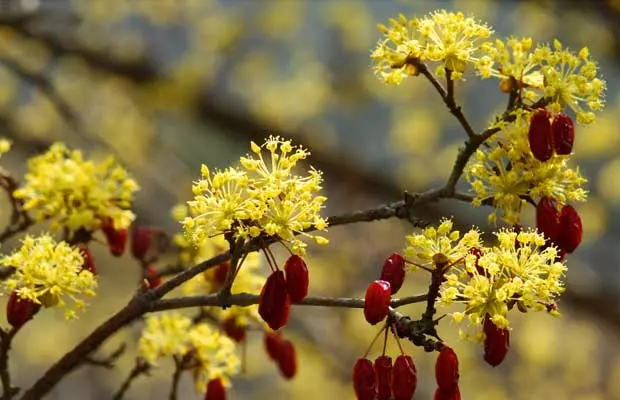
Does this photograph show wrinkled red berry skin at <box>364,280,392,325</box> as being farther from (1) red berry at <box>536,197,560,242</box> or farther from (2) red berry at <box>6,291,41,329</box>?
(2) red berry at <box>6,291,41,329</box>

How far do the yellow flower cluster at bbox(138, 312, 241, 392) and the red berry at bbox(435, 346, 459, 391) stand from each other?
44 centimetres

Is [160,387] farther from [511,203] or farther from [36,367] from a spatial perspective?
[511,203]

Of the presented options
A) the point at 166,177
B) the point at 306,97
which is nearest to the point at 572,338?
the point at 306,97

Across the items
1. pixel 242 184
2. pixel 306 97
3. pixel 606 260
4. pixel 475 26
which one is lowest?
pixel 242 184

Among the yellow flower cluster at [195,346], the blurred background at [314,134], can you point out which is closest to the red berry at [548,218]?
the yellow flower cluster at [195,346]

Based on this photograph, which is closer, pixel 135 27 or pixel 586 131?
pixel 586 131

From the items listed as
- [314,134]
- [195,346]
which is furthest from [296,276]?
[314,134]

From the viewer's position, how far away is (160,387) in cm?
493

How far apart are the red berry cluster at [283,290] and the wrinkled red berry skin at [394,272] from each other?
0.28ft

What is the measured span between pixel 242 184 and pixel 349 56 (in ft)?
12.4

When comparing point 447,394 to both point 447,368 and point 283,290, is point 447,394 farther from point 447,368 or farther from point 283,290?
point 283,290

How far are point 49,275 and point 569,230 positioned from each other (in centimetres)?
60

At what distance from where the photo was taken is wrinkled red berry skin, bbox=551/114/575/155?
3.38 feet

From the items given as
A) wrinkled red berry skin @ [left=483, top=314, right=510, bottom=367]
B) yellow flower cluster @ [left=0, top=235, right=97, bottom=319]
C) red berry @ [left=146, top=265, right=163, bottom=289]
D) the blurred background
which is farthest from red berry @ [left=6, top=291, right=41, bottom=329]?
the blurred background
